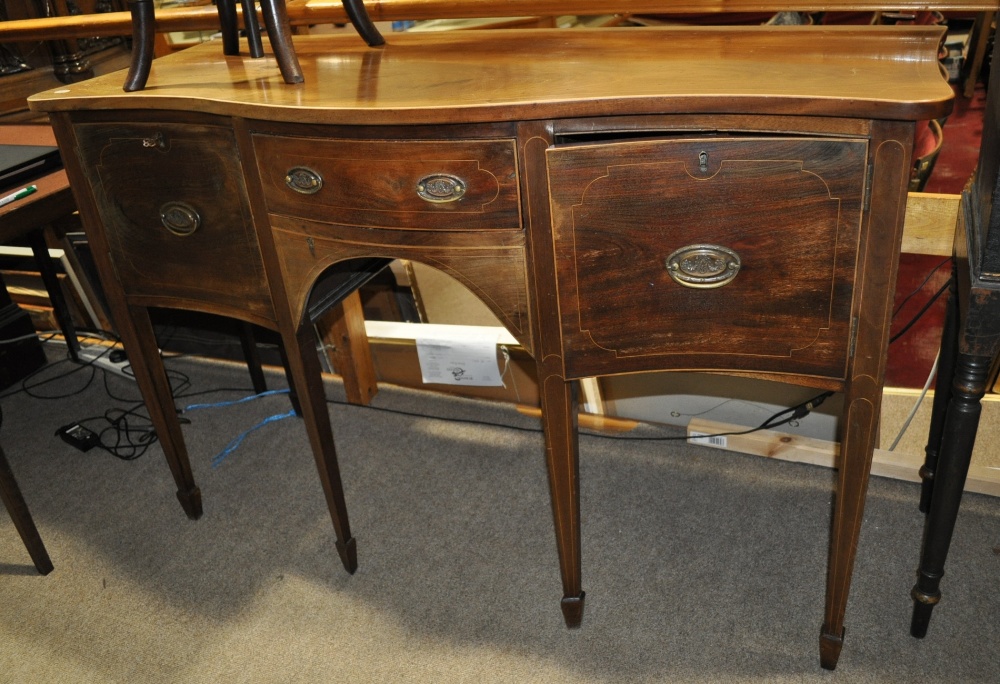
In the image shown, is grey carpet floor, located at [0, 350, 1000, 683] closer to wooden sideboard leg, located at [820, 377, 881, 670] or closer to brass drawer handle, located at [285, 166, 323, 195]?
wooden sideboard leg, located at [820, 377, 881, 670]

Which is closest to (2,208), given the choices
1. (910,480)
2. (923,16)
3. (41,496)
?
(41,496)

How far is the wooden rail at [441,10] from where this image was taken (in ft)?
4.28

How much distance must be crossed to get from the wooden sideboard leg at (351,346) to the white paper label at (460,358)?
12 cm

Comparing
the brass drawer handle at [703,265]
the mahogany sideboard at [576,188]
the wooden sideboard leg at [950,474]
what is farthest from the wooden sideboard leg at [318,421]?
the wooden sideboard leg at [950,474]

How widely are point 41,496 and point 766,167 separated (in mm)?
1567

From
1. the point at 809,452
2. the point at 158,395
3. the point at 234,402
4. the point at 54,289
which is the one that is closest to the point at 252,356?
the point at 234,402

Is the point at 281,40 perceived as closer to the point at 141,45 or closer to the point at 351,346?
the point at 141,45

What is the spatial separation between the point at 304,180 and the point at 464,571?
28.8 inches

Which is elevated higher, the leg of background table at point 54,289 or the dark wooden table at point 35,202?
the dark wooden table at point 35,202

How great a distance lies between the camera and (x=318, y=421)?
1361 mm

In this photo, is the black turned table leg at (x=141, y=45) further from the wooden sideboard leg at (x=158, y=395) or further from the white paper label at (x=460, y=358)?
the white paper label at (x=460, y=358)

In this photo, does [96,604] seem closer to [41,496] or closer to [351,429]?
[41,496]

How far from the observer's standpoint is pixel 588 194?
963 mm

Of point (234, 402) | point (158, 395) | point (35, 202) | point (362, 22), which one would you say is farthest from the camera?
point (234, 402)
